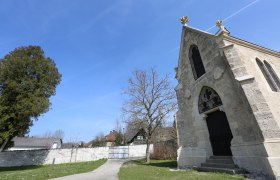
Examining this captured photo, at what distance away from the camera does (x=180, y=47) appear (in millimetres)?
13312

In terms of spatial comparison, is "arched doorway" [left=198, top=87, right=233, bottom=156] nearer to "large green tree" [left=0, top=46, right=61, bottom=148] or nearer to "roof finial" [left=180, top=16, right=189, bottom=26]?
"roof finial" [left=180, top=16, right=189, bottom=26]

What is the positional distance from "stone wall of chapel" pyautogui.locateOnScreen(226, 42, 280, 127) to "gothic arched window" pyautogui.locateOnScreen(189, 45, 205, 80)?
256cm

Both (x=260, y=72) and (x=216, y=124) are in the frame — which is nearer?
(x=260, y=72)

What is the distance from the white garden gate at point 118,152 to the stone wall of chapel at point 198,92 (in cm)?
2192

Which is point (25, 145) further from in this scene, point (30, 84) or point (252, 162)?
point (252, 162)

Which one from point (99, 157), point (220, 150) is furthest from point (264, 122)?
point (99, 157)

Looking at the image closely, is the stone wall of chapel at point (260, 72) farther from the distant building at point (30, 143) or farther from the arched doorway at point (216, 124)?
the distant building at point (30, 143)

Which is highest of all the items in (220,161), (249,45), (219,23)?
(219,23)

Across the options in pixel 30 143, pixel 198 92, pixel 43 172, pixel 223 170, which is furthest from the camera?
pixel 30 143

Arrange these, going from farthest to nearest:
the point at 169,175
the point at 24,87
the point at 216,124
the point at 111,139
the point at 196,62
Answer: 1. the point at 111,139
2. the point at 24,87
3. the point at 196,62
4. the point at 216,124
5. the point at 169,175

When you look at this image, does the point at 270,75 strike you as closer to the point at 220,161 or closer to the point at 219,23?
the point at 219,23

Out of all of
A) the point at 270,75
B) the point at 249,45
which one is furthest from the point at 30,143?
the point at 270,75

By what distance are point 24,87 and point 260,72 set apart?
72.1ft

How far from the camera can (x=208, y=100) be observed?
392 inches
